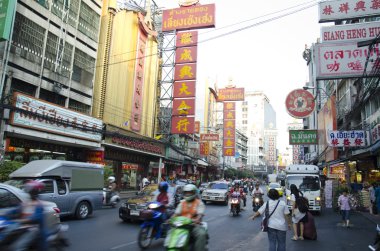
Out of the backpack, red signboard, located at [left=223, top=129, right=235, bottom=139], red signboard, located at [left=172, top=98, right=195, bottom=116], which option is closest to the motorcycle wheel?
the backpack

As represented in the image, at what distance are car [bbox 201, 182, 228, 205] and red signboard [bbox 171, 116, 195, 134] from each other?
936 cm

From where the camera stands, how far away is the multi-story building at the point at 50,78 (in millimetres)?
18406

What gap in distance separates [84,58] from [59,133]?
7.22 metres

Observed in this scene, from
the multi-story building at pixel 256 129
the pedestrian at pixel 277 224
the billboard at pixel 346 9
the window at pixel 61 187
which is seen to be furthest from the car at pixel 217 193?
the multi-story building at pixel 256 129

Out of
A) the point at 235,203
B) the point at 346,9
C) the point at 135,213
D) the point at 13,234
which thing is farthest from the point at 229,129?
the point at 13,234

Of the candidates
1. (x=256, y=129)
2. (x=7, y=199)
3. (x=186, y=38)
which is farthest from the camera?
(x=256, y=129)

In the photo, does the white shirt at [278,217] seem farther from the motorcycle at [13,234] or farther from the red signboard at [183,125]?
the red signboard at [183,125]

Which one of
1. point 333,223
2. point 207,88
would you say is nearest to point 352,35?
point 333,223

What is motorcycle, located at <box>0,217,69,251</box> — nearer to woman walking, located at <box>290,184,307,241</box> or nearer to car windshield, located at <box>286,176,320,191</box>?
woman walking, located at <box>290,184,307,241</box>

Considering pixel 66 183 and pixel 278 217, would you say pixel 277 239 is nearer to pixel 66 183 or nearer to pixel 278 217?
pixel 278 217

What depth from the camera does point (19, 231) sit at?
570 cm

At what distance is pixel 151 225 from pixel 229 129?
45.6 metres

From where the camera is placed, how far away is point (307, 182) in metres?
18.9

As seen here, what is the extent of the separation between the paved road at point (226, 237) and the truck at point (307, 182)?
368 cm
